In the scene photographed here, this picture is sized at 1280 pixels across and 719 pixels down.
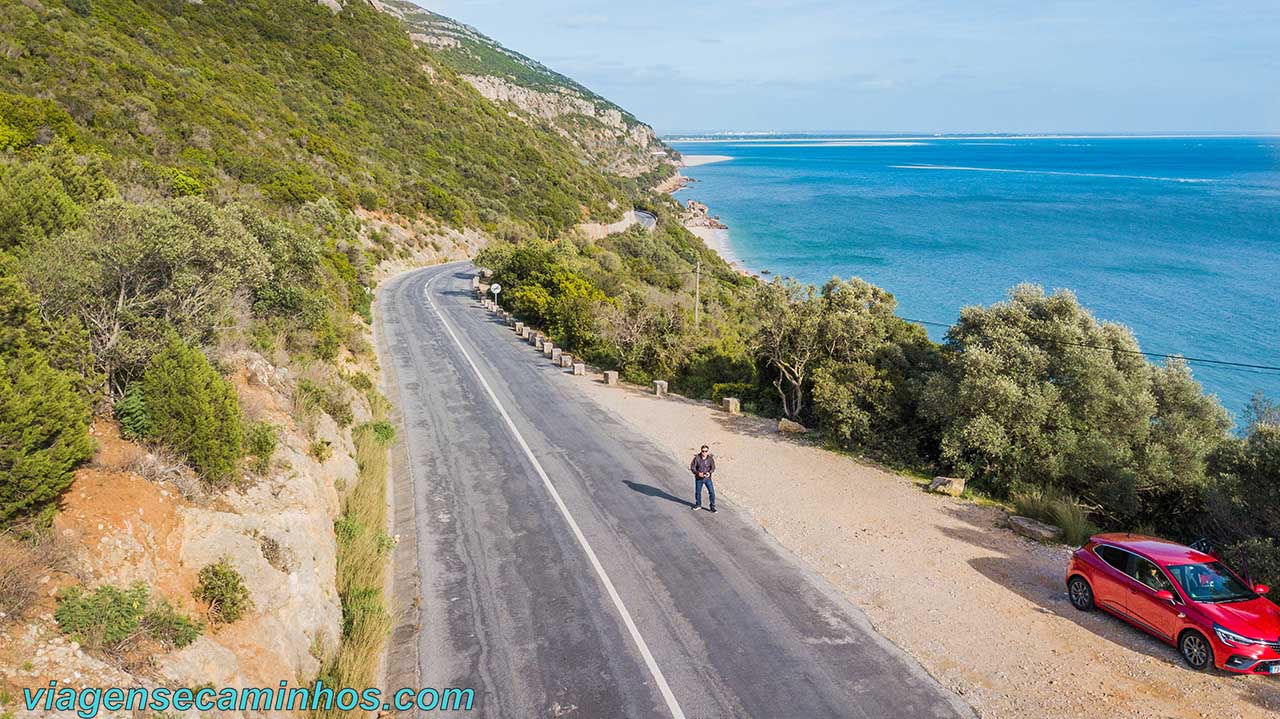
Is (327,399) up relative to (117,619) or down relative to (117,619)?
up

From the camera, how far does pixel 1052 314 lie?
59.2ft

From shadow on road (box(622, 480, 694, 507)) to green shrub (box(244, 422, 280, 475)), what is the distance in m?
7.63

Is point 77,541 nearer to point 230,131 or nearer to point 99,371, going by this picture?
point 99,371

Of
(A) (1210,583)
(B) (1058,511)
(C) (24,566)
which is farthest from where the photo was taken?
Answer: (B) (1058,511)

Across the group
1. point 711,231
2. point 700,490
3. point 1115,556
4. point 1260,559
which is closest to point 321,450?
point 700,490

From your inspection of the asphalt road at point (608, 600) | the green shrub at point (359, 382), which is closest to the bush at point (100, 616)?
the asphalt road at point (608, 600)

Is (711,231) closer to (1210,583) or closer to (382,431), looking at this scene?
(382,431)

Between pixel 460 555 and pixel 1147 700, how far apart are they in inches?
407

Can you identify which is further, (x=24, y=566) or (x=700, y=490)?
(x=700, y=490)

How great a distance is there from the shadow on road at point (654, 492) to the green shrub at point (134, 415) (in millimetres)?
9375

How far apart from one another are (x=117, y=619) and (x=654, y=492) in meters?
10.4

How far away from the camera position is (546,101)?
15562 centimetres

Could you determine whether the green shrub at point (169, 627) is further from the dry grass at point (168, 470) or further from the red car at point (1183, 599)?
the red car at point (1183, 599)

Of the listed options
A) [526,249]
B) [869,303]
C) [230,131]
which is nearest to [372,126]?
[230,131]
